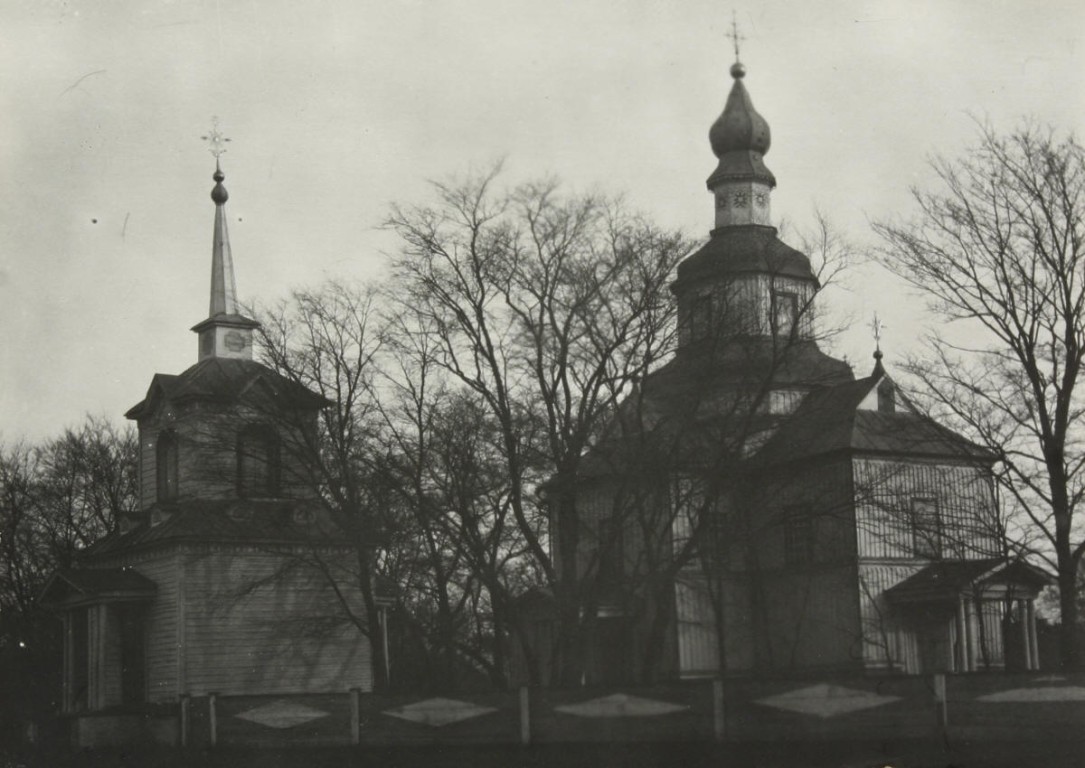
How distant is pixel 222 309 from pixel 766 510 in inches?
580

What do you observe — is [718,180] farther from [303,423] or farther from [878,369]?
[303,423]

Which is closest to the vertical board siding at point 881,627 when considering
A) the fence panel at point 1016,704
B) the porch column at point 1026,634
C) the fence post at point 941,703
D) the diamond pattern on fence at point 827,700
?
the porch column at point 1026,634

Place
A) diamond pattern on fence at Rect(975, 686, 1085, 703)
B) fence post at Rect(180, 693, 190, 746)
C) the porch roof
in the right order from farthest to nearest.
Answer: the porch roof < fence post at Rect(180, 693, 190, 746) < diamond pattern on fence at Rect(975, 686, 1085, 703)

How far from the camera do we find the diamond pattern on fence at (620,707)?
20703 millimetres

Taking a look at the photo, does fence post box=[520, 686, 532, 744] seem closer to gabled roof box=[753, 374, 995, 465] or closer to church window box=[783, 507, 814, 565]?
gabled roof box=[753, 374, 995, 465]

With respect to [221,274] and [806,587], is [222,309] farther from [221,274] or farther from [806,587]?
[806,587]

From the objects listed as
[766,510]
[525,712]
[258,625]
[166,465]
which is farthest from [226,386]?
[525,712]

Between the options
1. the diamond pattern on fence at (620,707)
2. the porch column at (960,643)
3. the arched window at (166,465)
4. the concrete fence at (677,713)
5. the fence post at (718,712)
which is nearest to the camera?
the concrete fence at (677,713)

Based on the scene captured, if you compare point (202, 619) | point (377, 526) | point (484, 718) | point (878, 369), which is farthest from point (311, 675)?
point (878, 369)

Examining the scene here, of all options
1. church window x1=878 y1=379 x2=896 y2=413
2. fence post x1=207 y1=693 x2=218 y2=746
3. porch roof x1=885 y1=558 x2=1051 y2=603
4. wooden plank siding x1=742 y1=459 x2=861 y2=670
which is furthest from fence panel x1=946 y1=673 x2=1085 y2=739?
church window x1=878 y1=379 x2=896 y2=413

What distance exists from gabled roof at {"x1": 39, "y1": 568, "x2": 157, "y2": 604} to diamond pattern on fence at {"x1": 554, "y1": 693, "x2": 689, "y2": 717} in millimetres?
15779

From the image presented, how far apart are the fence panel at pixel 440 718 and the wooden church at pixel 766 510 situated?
5035mm

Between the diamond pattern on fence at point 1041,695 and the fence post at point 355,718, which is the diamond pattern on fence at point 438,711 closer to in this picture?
the fence post at point 355,718

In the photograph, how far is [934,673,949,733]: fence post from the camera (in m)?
17.9
